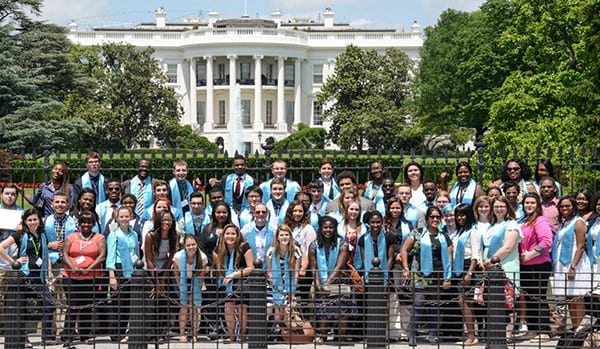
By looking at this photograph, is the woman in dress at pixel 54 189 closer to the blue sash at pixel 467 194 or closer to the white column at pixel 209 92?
the blue sash at pixel 467 194

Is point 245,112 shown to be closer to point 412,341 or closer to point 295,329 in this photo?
point 295,329

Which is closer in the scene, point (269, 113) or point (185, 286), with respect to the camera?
point (185, 286)

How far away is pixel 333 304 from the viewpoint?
412 inches

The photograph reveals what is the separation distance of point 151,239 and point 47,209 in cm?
202

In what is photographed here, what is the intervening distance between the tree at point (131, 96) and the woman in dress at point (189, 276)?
44.0 metres

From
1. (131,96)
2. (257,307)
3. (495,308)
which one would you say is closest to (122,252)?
(257,307)

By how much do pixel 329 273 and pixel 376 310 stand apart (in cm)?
98

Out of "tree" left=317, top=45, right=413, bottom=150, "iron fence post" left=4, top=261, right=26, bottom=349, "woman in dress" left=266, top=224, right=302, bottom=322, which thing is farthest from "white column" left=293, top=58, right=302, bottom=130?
"iron fence post" left=4, top=261, right=26, bottom=349

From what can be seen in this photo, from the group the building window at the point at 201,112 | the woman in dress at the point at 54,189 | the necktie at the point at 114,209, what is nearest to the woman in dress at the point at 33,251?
the woman in dress at the point at 54,189

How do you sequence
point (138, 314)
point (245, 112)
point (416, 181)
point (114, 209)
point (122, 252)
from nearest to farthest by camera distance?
1. point (138, 314)
2. point (122, 252)
3. point (114, 209)
4. point (416, 181)
5. point (245, 112)

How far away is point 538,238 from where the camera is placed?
35.2ft

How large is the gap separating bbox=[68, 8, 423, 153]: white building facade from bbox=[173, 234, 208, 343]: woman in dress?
6415cm

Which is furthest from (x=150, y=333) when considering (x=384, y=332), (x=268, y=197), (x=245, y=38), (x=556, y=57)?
(x=245, y=38)

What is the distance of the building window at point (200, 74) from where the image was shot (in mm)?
80062
